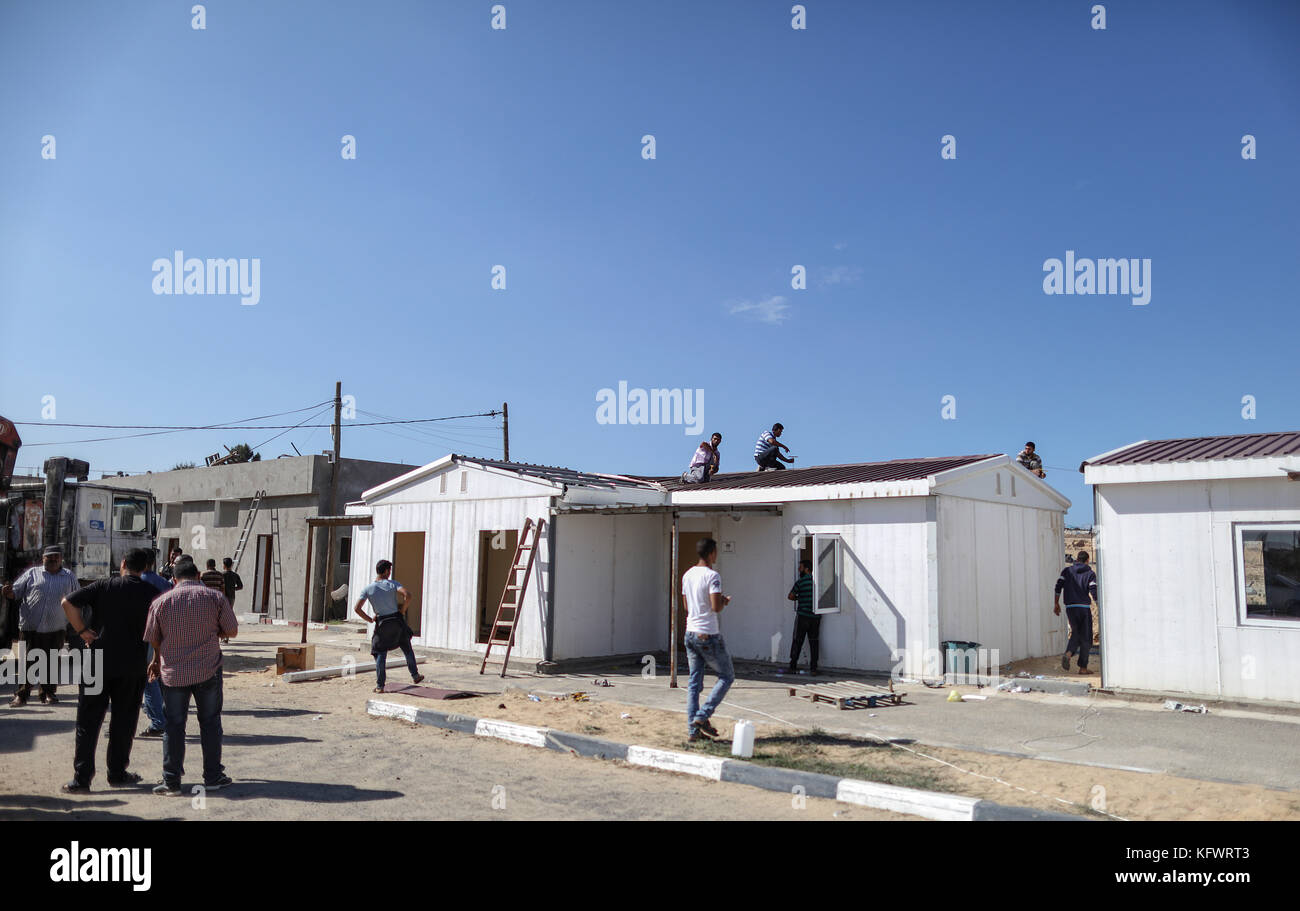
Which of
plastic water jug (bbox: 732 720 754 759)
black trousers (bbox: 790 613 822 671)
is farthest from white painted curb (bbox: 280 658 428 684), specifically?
plastic water jug (bbox: 732 720 754 759)

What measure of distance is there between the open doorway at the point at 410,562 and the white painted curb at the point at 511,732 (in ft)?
28.6

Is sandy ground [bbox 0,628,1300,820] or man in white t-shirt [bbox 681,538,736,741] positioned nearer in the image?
sandy ground [bbox 0,628,1300,820]

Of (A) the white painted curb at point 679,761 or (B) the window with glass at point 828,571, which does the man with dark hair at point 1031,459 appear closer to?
(B) the window with glass at point 828,571

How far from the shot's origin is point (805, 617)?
523 inches

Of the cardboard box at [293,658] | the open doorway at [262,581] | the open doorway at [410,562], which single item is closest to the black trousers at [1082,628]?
the open doorway at [410,562]

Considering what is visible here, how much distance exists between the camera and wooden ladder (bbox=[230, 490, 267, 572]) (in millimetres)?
26156

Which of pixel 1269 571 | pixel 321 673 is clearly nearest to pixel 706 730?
pixel 1269 571

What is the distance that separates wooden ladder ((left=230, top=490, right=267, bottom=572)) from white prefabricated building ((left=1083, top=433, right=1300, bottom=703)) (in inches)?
905

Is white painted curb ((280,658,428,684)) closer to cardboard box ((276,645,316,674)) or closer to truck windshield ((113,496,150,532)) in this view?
cardboard box ((276,645,316,674))

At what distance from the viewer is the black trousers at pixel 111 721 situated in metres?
6.33

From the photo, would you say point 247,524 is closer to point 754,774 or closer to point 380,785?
point 380,785
